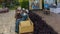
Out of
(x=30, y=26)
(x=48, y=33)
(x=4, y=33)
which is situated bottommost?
(x=4, y=33)

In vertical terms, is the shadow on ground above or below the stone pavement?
above

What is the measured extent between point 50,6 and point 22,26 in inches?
23.5

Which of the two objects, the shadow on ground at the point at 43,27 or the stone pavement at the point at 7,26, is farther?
the stone pavement at the point at 7,26

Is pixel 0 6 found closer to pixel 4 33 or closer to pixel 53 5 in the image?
pixel 4 33

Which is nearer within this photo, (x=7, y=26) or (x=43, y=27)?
(x=43, y=27)

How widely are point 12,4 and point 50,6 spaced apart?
784cm

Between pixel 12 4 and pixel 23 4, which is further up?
pixel 23 4

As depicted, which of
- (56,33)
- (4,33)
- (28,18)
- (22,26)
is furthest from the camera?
(4,33)

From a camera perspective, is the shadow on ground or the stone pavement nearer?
the shadow on ground

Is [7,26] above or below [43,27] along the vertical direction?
below

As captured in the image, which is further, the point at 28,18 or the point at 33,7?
the point at 28,18

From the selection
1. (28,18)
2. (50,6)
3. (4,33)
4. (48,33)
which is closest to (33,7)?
(50,6)

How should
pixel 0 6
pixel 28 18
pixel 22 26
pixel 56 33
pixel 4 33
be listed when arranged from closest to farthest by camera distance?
pixel 56 33, pixel 22 26, pixel 28 18, pixel 4 33, pixel 0 6

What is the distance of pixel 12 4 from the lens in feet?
33.3
